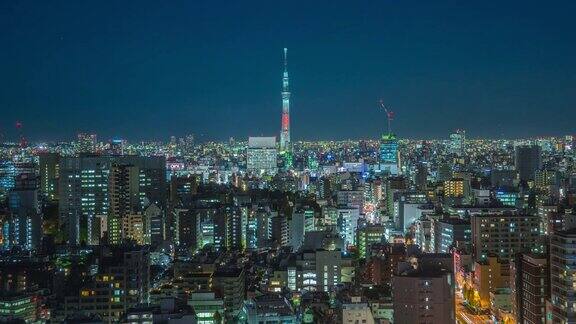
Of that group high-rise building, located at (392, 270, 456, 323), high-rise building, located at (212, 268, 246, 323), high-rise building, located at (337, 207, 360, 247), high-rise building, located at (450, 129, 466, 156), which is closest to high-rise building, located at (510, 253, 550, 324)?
high-rise building, located at (392, 270, 456, 323)

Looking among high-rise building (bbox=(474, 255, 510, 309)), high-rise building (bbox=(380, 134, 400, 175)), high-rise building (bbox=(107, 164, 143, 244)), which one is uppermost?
high-rise building (bbox=(380, 134, 400, 175))

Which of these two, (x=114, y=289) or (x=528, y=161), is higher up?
(x=528, y=161)

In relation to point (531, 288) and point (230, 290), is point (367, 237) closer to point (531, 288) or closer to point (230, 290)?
point (230, 290)

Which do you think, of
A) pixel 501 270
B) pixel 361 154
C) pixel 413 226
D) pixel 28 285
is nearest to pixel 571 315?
pixel 501 270

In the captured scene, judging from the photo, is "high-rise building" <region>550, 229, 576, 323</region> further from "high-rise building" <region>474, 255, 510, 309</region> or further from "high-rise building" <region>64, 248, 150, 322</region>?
"high-rise building" <region>64, 248, 150, 322</region>

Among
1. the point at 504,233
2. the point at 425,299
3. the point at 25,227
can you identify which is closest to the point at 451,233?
the point at 504,233

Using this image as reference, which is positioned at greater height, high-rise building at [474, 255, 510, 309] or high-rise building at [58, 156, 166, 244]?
high-rise building at [58, 156, 166, 244]
